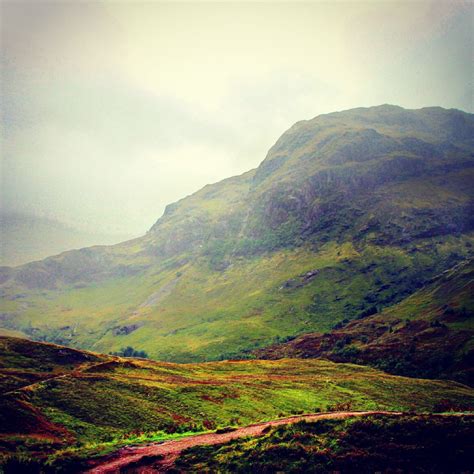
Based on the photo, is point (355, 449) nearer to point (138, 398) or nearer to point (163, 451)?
point (163, 451)

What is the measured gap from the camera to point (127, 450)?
127 feet

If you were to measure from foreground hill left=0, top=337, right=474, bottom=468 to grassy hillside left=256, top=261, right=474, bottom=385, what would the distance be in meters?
31.2

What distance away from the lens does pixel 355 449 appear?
32.1 metres

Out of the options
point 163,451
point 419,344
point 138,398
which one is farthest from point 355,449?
point 419,344

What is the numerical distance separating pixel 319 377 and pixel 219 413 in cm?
4823

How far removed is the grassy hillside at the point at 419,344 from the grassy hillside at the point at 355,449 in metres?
102

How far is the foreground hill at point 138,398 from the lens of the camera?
46.3 metres

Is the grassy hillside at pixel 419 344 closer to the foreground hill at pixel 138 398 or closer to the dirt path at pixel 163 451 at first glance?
the foreground hill at pixel 138 398

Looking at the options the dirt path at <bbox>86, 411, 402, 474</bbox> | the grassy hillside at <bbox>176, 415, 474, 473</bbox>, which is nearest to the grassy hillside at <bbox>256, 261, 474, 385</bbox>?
the grassy hillside at <bbox>176, 415, 474, 473</bbox>

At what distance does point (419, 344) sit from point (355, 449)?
5332 inches

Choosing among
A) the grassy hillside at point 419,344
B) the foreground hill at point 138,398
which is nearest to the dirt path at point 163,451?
the foreground hill at point 138,398

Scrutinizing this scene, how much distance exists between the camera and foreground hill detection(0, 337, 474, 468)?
46.3 metres

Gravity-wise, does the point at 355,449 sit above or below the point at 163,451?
below

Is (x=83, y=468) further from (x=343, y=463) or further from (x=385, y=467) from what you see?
(x=385, y=467)
